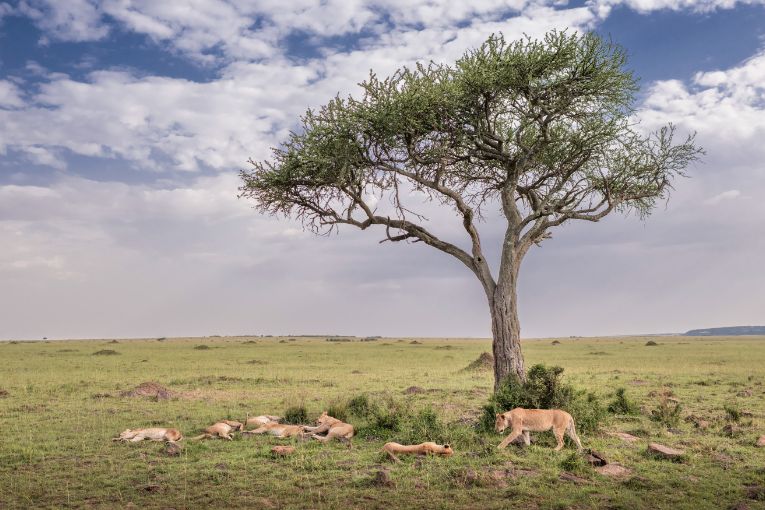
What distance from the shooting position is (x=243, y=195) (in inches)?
769

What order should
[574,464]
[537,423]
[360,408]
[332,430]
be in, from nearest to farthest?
[574,464] → [537,423] → [332,430] → [360,408]

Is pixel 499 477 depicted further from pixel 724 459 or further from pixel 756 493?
pixel 724 459

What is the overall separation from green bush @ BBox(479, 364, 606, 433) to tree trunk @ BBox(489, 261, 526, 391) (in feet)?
2.74

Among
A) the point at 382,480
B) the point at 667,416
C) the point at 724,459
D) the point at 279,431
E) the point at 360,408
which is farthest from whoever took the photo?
the point at 360,408

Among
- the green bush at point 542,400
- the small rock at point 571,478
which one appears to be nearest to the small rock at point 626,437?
the green bush at point 542,400

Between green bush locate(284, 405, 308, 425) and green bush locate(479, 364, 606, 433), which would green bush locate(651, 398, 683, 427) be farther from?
green bush locate(284, 405, 308, 425)

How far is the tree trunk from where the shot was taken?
16.0 meters

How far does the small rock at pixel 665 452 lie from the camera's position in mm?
11516

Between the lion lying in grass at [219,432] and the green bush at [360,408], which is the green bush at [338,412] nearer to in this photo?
the green bush at [360,408]

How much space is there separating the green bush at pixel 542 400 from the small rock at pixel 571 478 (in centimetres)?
371

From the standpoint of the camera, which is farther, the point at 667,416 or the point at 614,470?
the point at 667,416

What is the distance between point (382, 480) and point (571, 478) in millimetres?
3115

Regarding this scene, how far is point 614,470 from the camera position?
10.7 metres

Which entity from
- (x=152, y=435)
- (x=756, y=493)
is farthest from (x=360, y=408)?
(x=756, y=493)
